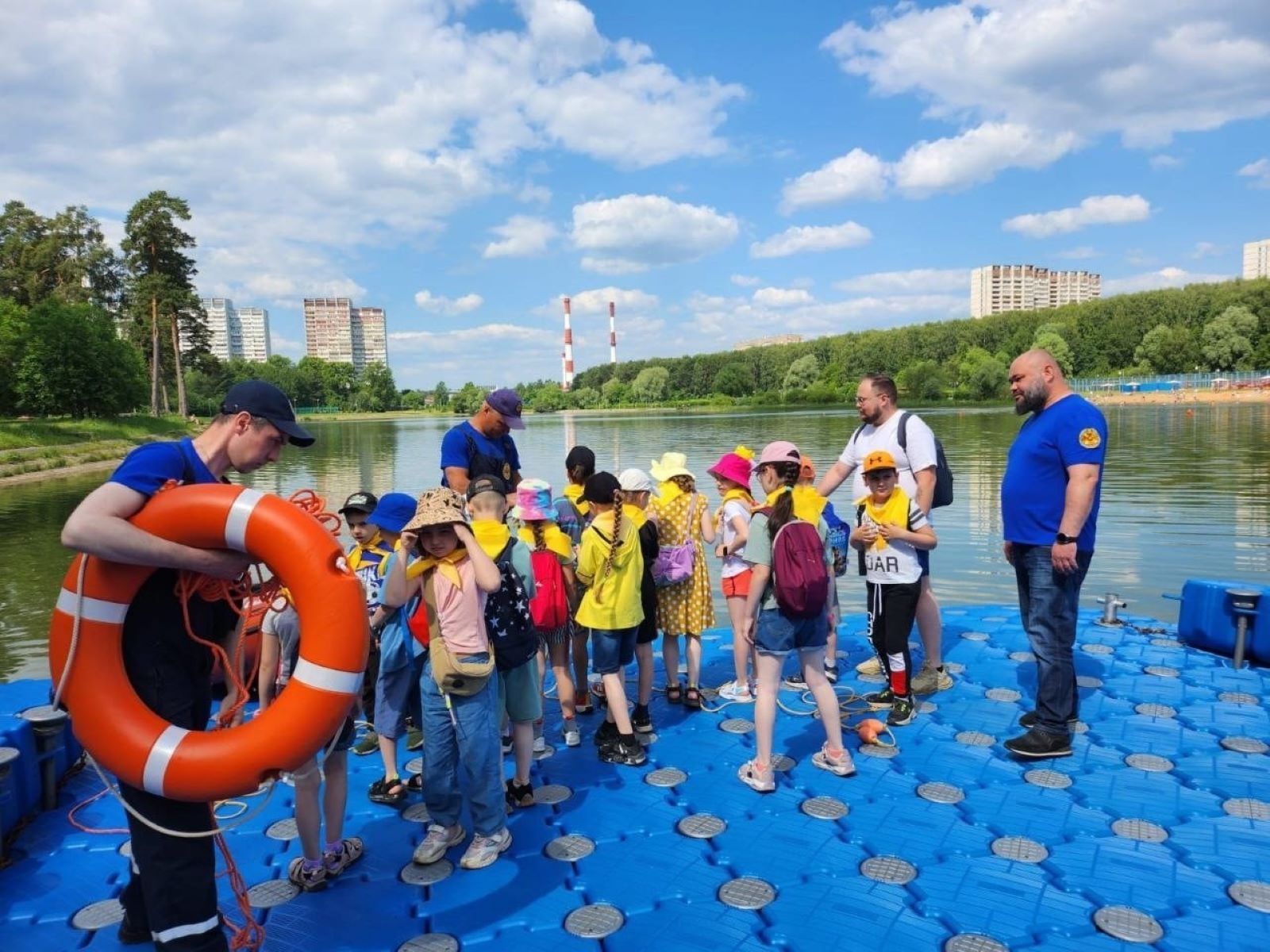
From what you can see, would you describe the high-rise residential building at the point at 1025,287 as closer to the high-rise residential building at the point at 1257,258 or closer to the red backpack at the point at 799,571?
the high-rise residential building at the point at 1257,258

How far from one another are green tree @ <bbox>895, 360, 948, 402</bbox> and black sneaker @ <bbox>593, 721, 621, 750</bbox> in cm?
7273

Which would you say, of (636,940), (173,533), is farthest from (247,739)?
(636,940)

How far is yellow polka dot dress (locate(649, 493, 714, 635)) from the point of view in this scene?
4.34 metres

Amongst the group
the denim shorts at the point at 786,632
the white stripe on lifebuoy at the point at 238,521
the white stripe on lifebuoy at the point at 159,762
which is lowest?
the denim shorts at the point at 786,632

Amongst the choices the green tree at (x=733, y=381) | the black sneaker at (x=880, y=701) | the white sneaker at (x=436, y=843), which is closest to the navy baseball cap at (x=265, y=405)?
the white sneaker at (x=436, y=843)

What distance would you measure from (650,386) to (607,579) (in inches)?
3973

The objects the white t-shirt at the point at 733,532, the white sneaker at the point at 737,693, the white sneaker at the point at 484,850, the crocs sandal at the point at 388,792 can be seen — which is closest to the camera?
the white sneaker at the point at 484,850

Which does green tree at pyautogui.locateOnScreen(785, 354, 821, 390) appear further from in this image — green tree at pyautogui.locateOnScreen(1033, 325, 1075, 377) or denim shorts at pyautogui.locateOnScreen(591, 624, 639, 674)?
denim shorts at pyautogui.locateOnScreen(591, 624, 639, 674)

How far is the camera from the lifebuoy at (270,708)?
1.94 meters

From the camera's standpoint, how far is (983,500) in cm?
1431

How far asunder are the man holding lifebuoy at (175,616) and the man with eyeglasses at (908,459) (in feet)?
9.63

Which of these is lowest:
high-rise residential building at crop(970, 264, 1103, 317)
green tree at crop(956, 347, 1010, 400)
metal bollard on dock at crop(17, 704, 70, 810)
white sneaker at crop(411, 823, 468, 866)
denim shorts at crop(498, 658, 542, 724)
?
white sneaker at crop(411, 823, 468, 866)

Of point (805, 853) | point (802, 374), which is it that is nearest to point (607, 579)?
point (805, 853)

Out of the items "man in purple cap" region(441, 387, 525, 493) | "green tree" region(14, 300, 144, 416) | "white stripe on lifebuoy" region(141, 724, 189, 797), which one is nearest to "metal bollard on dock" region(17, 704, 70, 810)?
"white stripe on lifebuoy" region(141, 724, 189, 797)
